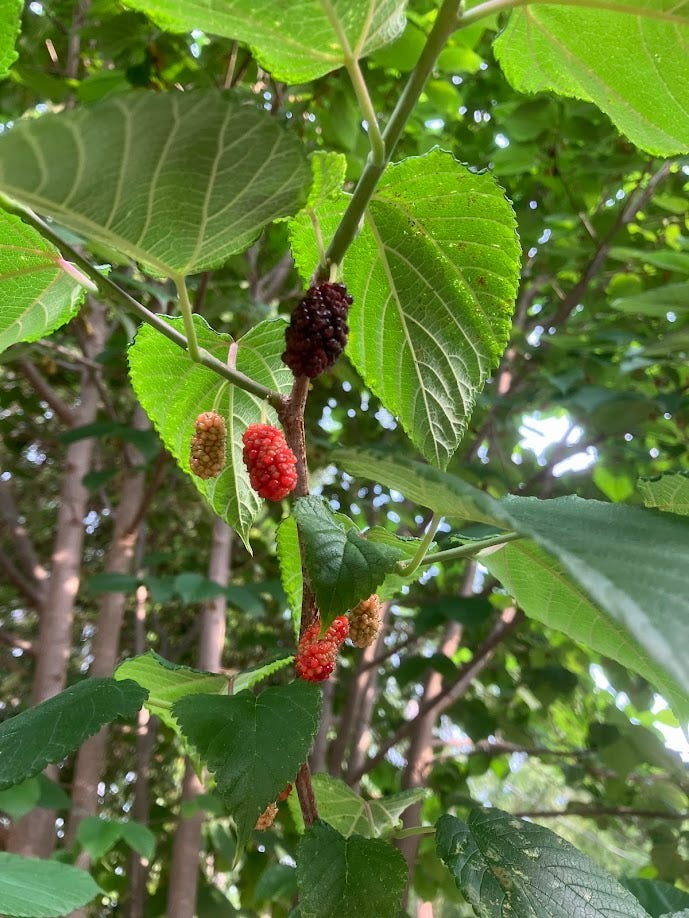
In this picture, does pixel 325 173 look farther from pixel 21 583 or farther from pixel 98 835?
pixel 21 583

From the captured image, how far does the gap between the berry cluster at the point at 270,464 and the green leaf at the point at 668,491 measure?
217 millimetres

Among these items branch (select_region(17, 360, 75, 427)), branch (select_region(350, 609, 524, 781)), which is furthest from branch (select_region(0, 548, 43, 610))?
branch (select_region(350, 609, 524, 781))

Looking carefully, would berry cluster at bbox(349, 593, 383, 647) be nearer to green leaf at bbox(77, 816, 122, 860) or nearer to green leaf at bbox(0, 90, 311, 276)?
green leaf at bbox(0, 90, 311, 276)

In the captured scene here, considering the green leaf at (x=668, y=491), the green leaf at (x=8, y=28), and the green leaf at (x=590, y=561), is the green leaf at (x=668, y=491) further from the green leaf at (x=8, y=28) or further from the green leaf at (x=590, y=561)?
the green leaf at (x=8, y=28)

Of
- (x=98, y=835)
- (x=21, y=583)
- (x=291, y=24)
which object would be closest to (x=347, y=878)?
(x=291, y=24)

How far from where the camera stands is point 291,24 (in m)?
0.35

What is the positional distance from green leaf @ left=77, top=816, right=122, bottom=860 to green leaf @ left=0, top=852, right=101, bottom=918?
0.30 metres

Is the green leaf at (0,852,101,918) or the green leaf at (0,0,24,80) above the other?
the green leaf at (0,0,24,80)

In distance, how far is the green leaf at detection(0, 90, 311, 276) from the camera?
0.27 m

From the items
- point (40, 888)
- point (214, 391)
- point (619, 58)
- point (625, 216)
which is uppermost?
point (625, 216)

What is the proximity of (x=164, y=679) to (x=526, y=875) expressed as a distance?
0.25 m

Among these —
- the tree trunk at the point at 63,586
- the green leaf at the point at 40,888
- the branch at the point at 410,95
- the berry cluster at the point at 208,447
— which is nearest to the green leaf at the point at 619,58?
the branch at the point at 410,95

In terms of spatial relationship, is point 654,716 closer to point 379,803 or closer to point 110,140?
point 379,803

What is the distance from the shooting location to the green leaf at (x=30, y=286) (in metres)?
0.44
